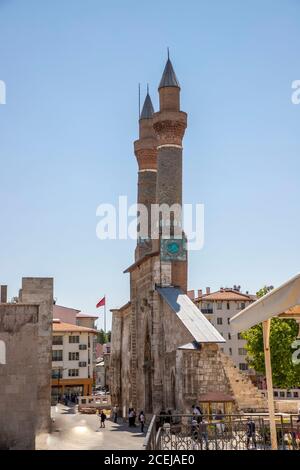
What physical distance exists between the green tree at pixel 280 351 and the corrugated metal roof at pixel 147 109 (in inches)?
845

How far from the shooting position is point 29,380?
17.1 meters

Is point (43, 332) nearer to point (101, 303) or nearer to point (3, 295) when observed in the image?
point (3, 295)

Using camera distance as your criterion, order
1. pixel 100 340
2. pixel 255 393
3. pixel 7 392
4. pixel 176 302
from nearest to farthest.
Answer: pixel 7 392 < pixel 255 393 < pixel 176 302 < pixel 100 340

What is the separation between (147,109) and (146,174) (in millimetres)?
7299

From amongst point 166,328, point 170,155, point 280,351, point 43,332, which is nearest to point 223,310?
point 280,351

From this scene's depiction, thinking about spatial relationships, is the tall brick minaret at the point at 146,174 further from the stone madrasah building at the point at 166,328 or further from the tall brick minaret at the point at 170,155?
the tall brick minaret at the point at 170,155

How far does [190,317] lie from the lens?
28.6 m

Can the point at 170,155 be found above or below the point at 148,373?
above

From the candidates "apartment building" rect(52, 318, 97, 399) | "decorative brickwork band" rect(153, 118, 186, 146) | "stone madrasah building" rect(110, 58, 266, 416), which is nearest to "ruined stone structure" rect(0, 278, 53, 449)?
"stone madrasah building" rect(110, 58, 266, 416)

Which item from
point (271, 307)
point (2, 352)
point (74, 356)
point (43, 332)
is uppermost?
point (271, 307)

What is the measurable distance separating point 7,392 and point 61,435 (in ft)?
21.6

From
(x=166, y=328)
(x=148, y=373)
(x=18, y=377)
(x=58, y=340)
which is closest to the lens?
(x=18, y=377)
